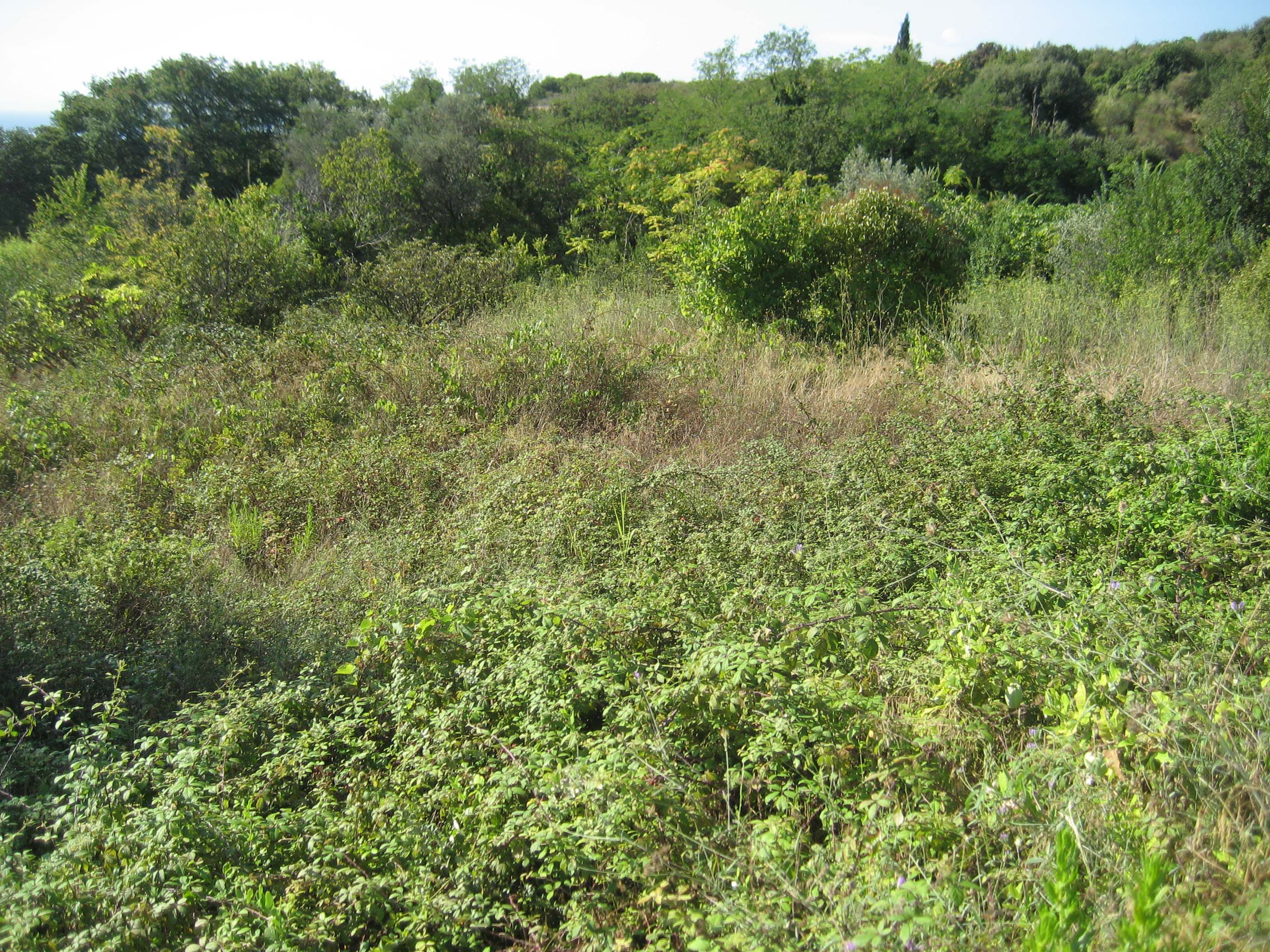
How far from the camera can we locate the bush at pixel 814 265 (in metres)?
8.26

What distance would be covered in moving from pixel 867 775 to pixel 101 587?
148 inches

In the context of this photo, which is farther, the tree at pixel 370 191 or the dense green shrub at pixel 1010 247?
the tree at pixel 370 191

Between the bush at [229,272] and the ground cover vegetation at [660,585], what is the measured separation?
0.05 metres

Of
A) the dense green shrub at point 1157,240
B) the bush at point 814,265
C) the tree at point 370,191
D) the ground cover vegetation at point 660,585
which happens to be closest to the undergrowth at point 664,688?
the ground cover vegetation at point 660,585

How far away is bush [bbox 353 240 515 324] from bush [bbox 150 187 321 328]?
0.96 metres

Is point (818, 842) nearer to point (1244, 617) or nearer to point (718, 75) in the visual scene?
point (1244, 617)

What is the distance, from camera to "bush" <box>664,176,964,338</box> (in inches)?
325

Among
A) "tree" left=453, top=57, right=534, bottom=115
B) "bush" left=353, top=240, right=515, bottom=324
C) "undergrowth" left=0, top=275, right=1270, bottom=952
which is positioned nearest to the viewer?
"undergrowth" left=0, top=275, right=1270, bottom=952

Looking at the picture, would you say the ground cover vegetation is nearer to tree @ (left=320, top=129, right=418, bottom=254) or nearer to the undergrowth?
the undergrowth

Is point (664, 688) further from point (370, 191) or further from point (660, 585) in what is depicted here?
point (370, 191)

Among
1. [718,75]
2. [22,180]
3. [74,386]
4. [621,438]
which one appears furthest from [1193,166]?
[22,180]

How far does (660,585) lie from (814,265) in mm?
6224

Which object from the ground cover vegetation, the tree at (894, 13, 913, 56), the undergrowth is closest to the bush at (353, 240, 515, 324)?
the ground cover vegetation

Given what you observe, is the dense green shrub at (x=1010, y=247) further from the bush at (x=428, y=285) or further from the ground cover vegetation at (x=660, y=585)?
the bush at (x=428, y=285)
